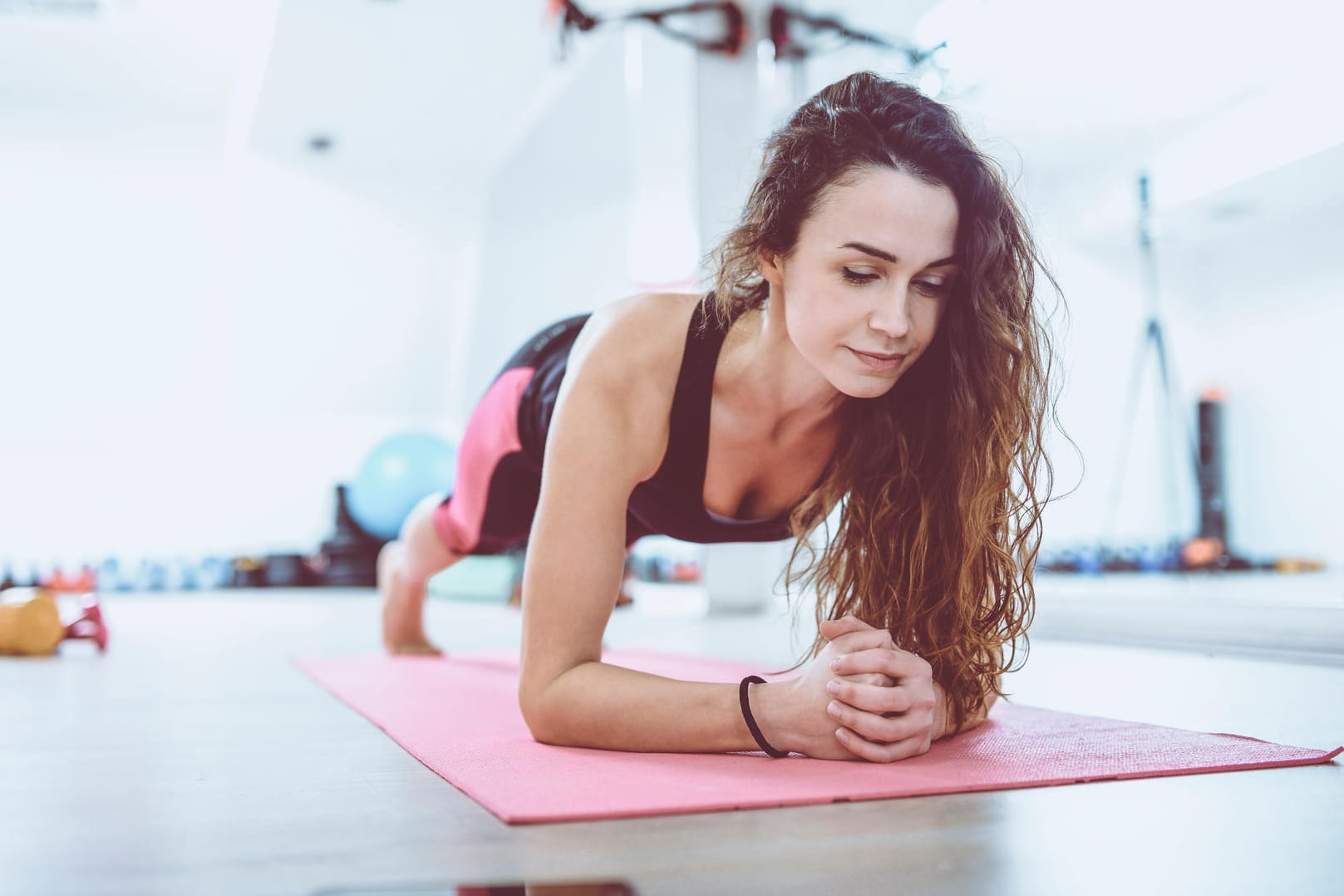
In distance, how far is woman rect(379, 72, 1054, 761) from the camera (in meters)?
1.08

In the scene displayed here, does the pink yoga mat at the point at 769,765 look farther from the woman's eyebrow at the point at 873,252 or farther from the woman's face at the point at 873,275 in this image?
the woman's eyebrow at the point at 873,252

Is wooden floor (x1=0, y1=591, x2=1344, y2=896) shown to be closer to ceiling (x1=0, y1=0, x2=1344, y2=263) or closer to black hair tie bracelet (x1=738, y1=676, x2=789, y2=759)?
black hair tie bracelet (x1=738, y1=676, x2=789, y2=759)

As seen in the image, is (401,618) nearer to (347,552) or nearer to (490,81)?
(490,81)

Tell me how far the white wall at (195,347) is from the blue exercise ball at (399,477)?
1.02 metres

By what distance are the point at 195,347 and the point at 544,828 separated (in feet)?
20.9

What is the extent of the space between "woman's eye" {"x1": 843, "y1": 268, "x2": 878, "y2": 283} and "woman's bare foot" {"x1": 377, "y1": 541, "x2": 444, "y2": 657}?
5.04ft

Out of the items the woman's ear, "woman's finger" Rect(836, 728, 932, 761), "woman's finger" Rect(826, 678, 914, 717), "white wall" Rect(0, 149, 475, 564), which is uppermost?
"white wall" Rect(0, 149, 475, 564)

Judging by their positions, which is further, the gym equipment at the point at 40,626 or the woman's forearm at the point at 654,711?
the gym equipment at the point at 40,626

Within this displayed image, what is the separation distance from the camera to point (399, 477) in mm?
5754

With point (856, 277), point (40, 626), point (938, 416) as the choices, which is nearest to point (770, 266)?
point (856, 277)

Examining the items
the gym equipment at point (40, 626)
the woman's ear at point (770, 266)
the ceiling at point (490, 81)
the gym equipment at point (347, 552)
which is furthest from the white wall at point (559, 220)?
the woman's ear at point (770, 266)

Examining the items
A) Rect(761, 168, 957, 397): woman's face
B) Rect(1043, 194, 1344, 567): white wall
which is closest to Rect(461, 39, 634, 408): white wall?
Rect(1043, 194, 1344, 567): white wall

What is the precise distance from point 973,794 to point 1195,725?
22.0 inches

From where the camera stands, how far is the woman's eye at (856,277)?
1088mm
